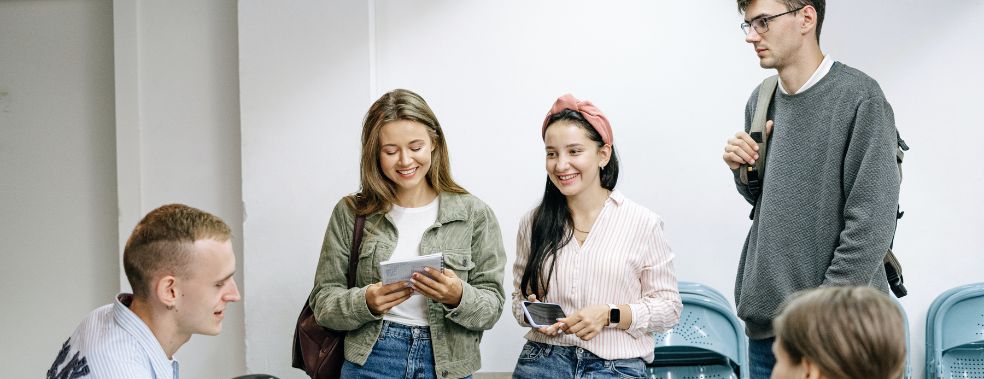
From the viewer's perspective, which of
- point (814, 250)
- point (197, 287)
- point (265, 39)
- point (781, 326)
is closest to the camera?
point (781, 326)

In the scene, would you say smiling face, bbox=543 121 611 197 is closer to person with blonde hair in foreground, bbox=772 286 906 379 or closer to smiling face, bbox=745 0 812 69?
smiling face, bbox=745 0 812 69

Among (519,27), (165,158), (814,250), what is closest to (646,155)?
(519,27)

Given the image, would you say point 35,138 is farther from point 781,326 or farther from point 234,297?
point 781,326

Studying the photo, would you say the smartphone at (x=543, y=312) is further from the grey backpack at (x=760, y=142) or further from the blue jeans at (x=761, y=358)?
the grey backpack at (x=760, y=142)

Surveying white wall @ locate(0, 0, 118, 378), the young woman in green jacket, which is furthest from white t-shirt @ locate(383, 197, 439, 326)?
white wall @ locate(0, 0, 118, 378)

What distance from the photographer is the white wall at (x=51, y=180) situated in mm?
5031

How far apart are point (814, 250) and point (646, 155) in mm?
1645

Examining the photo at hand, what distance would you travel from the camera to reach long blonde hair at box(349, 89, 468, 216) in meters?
3.66

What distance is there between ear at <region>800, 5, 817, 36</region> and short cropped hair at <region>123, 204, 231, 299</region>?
2058 mm

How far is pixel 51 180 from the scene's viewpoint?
16.7ft

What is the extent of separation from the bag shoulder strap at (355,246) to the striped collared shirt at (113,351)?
1182 mm

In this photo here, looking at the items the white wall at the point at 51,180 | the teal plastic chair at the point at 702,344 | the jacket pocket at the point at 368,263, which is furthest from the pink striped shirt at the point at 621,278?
the white wall at the point at 51,180

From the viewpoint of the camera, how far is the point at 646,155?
4.65m

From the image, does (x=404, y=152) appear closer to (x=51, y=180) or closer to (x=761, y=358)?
(x=761, y=358)
